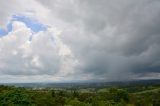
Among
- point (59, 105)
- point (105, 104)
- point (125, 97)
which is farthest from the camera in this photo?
point (125, 97)

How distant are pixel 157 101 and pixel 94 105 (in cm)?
5573

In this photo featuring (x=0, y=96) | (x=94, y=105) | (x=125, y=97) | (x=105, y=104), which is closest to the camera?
(x=0, y=96)

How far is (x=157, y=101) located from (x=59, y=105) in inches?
2399

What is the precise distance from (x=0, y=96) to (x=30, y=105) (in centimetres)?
1130

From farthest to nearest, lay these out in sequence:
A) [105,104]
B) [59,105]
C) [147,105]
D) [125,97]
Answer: [125,97] → [147,105] → [59,105] → [105,104]

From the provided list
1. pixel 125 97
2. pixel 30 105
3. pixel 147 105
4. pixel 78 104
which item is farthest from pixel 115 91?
pixel 30 105

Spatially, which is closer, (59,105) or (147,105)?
(59,105)

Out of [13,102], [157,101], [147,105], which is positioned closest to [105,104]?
[13,102]

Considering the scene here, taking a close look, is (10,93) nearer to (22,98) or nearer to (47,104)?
(22,98)

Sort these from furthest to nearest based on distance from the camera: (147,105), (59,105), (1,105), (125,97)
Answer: (125,97) → (147,105) → (59,105) → (1,105)

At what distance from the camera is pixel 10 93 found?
89.2 metres

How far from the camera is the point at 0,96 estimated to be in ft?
291

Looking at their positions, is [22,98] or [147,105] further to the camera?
[147,105]

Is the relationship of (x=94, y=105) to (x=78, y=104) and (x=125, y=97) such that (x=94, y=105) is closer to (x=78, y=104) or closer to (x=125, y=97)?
(x=78, y=104)
